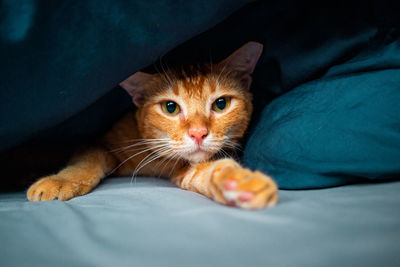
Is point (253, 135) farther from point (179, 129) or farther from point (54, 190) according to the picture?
point (54, 190)

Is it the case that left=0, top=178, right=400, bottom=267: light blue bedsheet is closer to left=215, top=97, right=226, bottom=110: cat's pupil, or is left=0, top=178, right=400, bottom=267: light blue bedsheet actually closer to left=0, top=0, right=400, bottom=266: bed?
left=0, top=0, right=400, bottom=266: bed

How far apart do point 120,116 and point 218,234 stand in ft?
3.68

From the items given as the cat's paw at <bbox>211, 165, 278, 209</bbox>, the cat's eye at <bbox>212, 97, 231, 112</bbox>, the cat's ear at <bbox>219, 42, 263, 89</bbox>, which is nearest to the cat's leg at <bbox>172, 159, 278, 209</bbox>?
the cat's paw at <bbox>211, 165, 278, 209</bbox>

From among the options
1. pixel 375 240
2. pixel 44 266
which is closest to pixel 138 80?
pixel 44 266

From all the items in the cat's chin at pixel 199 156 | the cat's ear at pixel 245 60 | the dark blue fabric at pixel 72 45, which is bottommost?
the cat's chin at pixel 199 156

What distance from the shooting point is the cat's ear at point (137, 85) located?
124 centimetres

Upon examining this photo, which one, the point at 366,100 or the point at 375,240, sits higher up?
the point at 366,100

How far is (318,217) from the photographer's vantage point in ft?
1.86

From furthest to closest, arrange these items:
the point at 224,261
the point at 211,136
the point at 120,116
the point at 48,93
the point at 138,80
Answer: the point at 120,116, the point at 138,80, the point at 211,136, the point at 48,93, the point at 224,261

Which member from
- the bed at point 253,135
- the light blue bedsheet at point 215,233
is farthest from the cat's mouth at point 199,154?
the light blue bedsheet at point 215,233

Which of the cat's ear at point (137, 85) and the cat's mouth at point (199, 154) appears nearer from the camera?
the cat's mouth at point (199, 154)

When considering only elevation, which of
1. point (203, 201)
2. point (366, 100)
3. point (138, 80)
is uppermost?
point (138, 80)

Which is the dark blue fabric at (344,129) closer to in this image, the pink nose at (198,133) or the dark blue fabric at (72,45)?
the pink nose at (198,133)

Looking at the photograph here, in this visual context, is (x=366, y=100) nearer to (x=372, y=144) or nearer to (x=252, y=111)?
(x=372, y=144)
